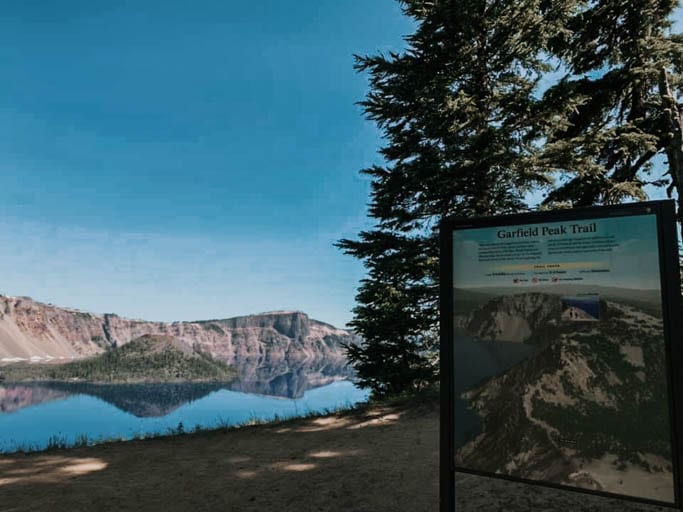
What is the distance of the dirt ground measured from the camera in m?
4.45

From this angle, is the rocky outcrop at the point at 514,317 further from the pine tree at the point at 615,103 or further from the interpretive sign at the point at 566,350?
the pine tree at the point at 615,103

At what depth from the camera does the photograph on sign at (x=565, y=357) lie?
2.88 m

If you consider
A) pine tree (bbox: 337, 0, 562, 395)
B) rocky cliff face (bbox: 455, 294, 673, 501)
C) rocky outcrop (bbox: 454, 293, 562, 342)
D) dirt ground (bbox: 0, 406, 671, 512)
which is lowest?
dirt ground (bbox: 0, 406, 671, 512)

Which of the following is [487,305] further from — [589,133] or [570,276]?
[589,133]

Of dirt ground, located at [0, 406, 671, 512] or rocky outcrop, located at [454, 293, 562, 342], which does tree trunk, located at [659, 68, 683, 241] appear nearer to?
dirt ground, located at [0, 406, 671, 512]

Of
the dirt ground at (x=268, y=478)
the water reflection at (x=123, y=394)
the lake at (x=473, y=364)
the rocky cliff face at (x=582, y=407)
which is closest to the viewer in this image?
the rocky cliff face at (x=582, y=407)

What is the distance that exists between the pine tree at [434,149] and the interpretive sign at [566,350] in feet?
24.1

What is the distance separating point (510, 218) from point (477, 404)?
174 cm

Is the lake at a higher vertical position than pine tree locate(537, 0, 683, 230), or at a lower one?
lower

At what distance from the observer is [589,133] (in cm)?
1045

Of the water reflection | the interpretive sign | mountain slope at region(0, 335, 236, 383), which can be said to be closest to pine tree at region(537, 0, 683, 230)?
the interpretive sign

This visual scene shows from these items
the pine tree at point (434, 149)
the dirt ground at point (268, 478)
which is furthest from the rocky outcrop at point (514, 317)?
the pine tree at point (434, 149)

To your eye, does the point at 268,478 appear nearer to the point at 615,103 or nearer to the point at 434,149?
the point at 434,149

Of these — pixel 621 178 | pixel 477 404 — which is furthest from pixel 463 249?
pixel 621 178
